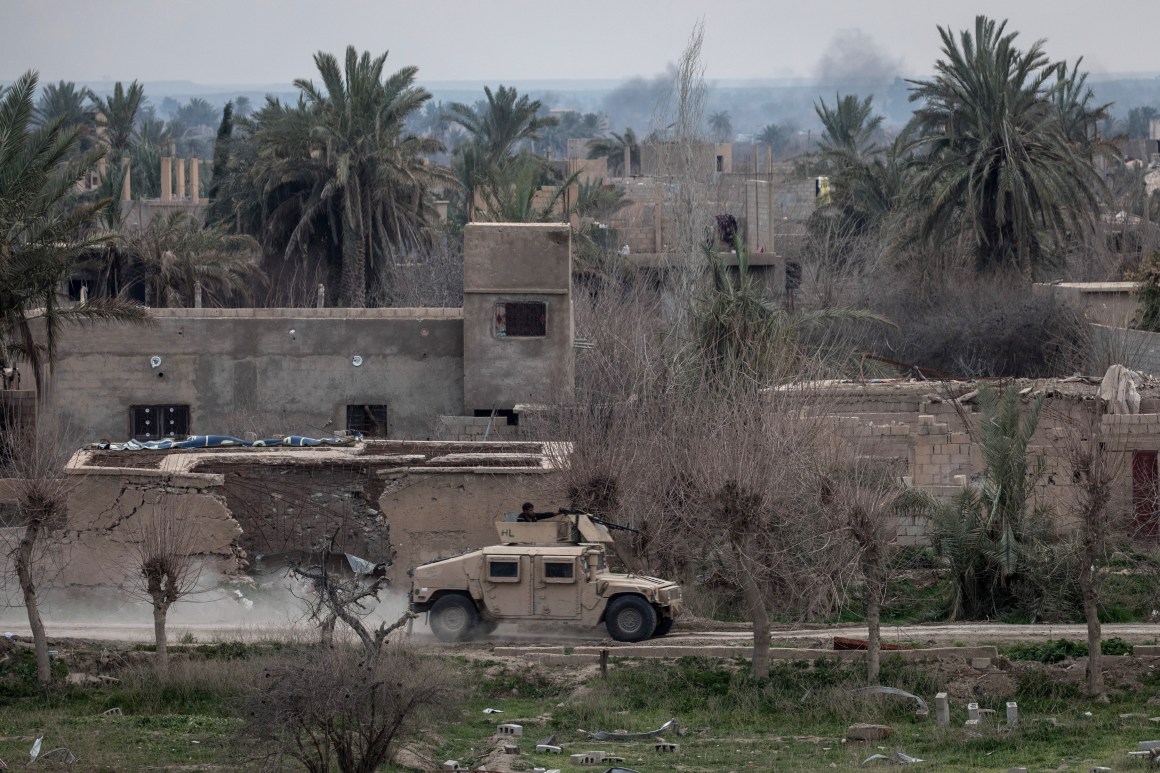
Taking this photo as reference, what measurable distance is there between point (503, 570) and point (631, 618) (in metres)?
1.71

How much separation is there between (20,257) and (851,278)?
38.5 metres

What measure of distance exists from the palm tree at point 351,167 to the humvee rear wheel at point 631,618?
30.0 meters

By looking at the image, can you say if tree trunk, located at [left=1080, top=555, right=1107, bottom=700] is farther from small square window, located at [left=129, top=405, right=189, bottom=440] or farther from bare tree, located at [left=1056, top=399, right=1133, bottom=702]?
small square window, located at [left=129, top=405, right=189, bottom=440]

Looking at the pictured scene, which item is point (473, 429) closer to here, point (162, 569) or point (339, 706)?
point (162, 569)

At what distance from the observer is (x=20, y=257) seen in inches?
965

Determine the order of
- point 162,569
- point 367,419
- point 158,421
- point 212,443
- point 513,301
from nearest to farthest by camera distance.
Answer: point 162,569
point 212,443
point 513,301
point 158,421
point 367,419

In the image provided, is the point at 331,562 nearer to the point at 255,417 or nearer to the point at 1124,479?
the point at 255,417

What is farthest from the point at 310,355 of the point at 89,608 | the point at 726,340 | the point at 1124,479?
the point at 1124,479

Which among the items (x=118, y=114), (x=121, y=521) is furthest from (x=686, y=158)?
(x=118, y=114)

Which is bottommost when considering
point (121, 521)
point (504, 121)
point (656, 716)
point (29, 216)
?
point (656, 716)

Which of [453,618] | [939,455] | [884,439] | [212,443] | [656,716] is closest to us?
[656,716]

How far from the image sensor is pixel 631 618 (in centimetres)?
2250

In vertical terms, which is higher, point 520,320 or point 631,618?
→ point 520,320

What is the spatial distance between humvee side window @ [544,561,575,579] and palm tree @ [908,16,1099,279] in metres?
29.1
